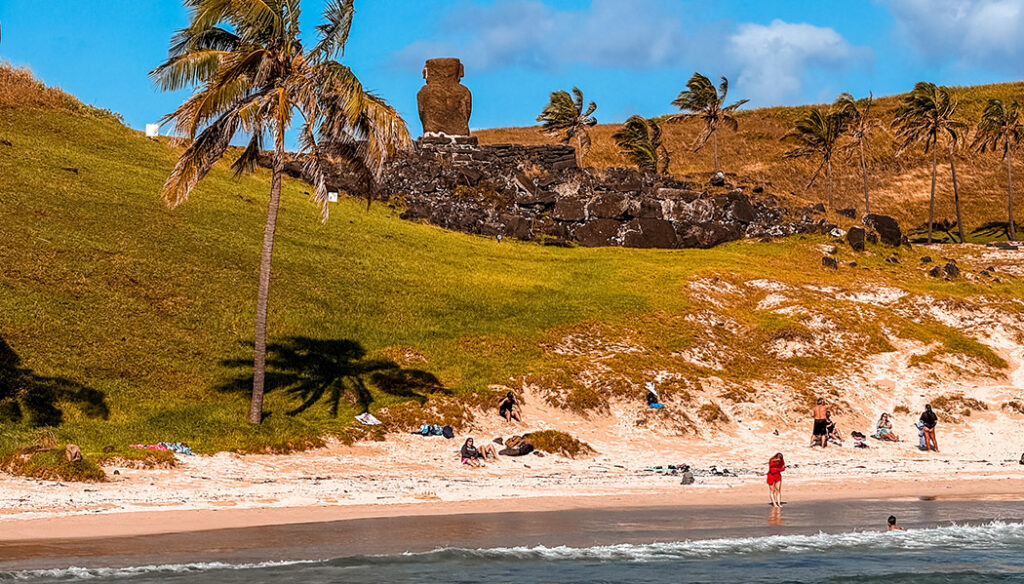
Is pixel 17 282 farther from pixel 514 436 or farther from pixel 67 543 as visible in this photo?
pixel 67 543

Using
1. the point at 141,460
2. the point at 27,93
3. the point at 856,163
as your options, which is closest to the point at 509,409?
the point at 141,460

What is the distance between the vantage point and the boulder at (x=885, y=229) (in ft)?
212

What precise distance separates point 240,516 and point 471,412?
14.1 m

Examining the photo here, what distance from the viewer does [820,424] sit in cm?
3403

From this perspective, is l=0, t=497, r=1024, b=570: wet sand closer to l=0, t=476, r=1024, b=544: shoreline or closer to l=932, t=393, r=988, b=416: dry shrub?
l=0, t=476, r=1024, b=544: shoreline

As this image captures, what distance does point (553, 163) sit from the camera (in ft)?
238

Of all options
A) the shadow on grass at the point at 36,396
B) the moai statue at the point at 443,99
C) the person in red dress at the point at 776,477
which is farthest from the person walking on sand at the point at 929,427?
the moai statue at the point at 443,99

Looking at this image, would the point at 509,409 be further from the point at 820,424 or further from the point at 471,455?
the point at 820,424

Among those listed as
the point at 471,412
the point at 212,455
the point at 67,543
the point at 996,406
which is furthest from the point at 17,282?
the point at 996,406

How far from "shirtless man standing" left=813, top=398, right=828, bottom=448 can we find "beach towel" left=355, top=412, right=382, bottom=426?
15.1 metres

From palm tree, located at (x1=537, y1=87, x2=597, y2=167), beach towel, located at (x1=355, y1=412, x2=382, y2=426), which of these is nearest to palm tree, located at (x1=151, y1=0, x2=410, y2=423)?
beach towel, located at (x1=355, y1=412, x2=382, y2=426)

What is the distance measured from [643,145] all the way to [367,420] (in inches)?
2650

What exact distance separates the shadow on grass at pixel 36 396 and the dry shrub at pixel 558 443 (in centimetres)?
1286

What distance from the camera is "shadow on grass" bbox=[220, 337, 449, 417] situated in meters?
32.4
